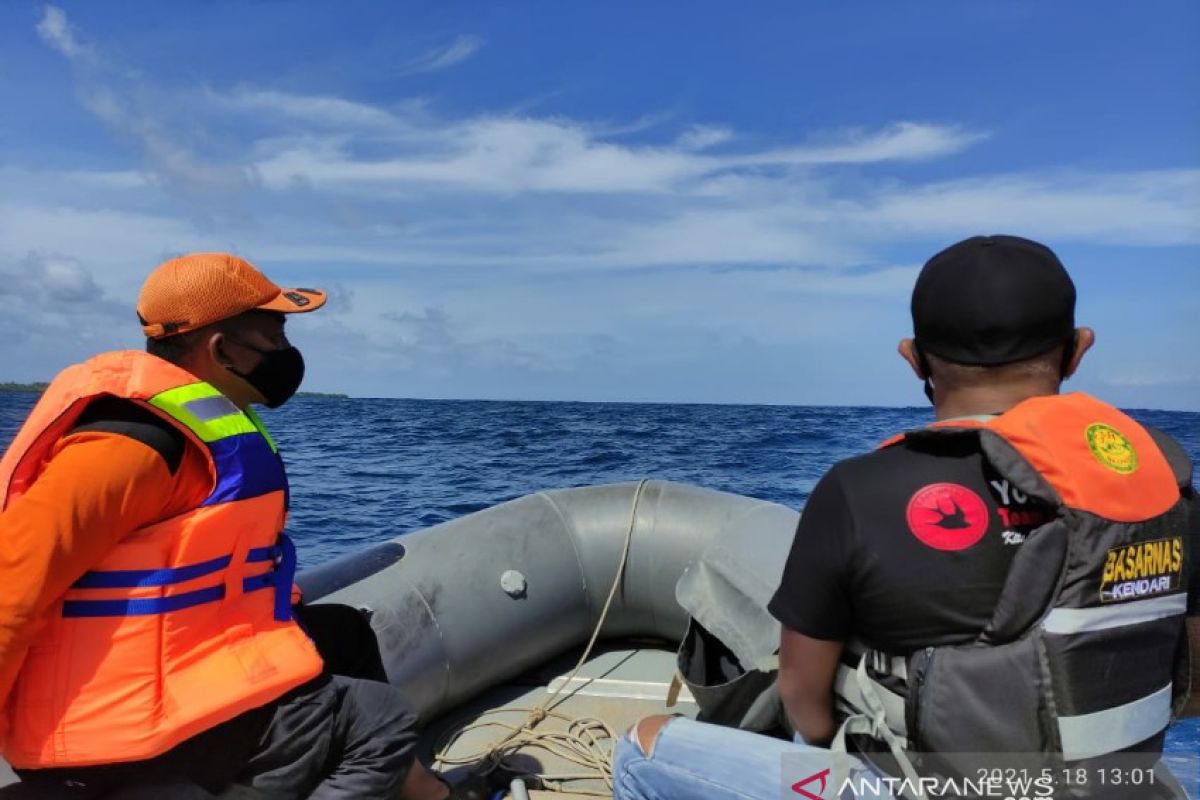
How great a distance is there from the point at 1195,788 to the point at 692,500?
2.02 m

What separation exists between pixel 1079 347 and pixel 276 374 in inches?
64.6

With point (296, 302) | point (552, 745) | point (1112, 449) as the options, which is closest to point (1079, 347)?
point (1112, 449)

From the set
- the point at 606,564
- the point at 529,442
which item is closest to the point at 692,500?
the point at 606,564

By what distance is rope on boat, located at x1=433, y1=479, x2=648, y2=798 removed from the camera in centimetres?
284

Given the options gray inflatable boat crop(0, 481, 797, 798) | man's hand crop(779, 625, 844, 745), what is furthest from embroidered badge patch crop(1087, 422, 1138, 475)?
gray inflatable boat crop(0, 481, 797, 798)

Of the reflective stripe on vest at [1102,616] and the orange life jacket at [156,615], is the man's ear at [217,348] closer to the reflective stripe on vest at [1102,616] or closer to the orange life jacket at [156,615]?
the orange life jacket at [156,615]

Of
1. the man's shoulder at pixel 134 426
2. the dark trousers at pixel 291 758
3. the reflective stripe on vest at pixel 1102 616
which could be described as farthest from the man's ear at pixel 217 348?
the reflective stripe on vest at pixel 1102 616

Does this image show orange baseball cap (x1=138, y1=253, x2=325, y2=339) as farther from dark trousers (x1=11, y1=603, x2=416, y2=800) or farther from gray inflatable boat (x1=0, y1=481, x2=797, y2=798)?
gray inflatable boat (x1=0, y1=481, x2=797, y2=798)

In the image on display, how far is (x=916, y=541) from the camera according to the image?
4.44 feet

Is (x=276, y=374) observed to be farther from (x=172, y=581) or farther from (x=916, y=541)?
(x=916, y=541)

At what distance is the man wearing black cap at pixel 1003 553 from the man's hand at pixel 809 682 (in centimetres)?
1

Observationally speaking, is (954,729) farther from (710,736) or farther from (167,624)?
(167,624)

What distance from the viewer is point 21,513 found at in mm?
1534

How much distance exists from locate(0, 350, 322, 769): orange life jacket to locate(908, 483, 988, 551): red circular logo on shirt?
1.31 m
